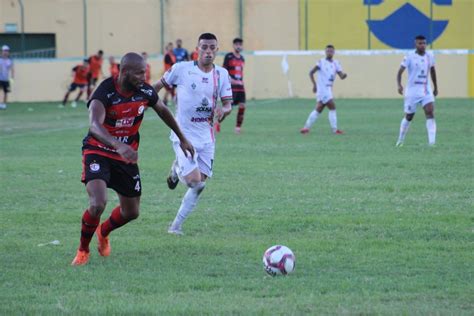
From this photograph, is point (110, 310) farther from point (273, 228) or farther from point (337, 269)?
point (273, 228)

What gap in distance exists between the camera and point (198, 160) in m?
10.4

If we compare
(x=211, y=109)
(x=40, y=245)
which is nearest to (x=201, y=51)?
(x=211, y=109)

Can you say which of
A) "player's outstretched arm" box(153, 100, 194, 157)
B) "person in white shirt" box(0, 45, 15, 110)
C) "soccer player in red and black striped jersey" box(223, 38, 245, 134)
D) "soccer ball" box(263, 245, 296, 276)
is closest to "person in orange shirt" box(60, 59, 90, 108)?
Answer: "person in white shirt" box(0, 45, 15, 110)

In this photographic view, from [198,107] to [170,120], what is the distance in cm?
160

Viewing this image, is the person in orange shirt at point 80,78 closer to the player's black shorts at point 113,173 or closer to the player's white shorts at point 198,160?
the player's white shorts at point 198,160

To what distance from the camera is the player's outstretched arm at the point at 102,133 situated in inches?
303

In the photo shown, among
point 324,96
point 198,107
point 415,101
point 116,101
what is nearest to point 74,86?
point 324,96

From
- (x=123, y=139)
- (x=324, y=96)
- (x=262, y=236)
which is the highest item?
(x=123, y=139)

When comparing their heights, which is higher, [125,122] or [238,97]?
[125,122]

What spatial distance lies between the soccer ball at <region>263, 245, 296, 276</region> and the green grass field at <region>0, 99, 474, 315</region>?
0.34ft

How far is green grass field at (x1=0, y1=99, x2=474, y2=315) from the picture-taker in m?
7.01

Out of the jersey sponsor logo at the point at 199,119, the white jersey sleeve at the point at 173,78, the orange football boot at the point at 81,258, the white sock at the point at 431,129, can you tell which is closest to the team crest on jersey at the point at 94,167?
the orange football boot at the point at 81,258

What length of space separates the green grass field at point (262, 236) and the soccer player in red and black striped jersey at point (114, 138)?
40 cm

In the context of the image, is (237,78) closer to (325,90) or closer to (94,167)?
(325,90)
